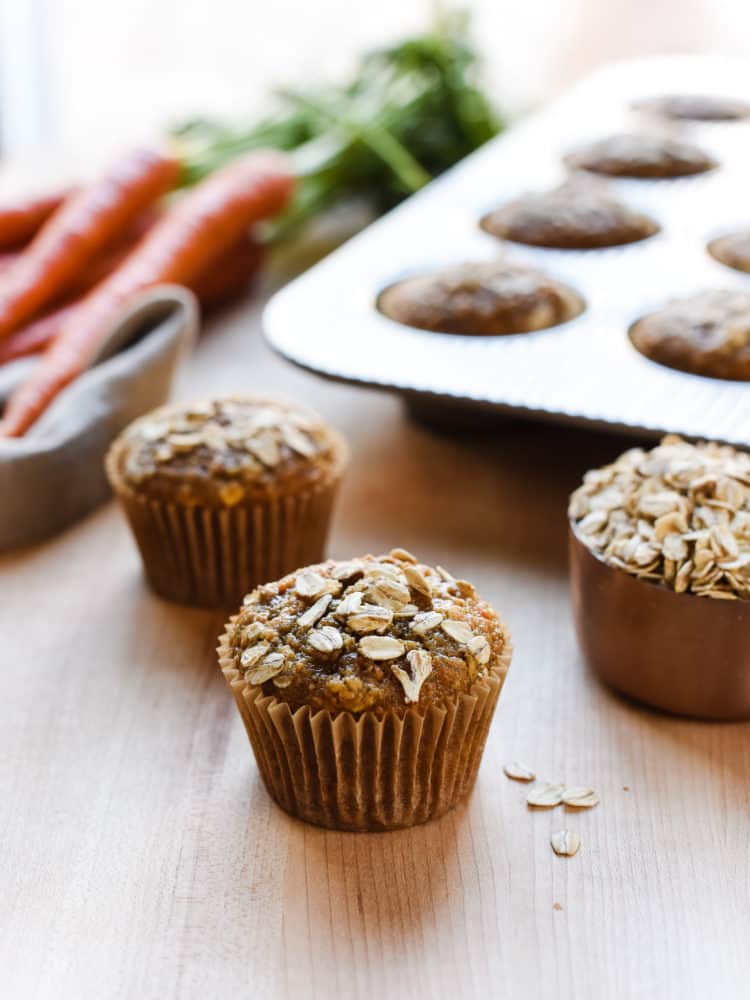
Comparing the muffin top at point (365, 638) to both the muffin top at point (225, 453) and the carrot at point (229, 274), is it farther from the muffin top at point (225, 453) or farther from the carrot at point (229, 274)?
the carrot at point (229, 274)

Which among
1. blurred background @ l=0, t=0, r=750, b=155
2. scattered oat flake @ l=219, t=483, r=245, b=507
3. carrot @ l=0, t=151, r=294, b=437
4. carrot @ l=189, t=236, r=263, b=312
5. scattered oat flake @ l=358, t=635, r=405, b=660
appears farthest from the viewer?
blurred background @ l=0, t=0, r=750, b=155

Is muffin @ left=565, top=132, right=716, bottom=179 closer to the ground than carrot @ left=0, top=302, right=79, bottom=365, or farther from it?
farther from it

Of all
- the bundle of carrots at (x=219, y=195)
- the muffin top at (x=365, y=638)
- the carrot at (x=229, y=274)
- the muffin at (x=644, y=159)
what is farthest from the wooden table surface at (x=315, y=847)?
the muffin at (x=644, y=159)

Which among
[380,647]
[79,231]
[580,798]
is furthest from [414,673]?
[79,231]

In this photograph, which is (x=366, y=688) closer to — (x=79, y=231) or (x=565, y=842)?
(x=565, y=842)

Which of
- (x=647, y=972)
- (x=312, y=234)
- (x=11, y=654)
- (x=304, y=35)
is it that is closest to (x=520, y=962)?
(x=647, y=972)

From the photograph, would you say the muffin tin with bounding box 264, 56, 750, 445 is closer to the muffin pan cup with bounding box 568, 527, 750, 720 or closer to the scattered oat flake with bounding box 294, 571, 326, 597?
the muffin pan cup with bounding box 568, 527, 750, 720

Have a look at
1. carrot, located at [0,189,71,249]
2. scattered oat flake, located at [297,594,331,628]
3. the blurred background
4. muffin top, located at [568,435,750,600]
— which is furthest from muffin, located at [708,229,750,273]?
the blurred background
